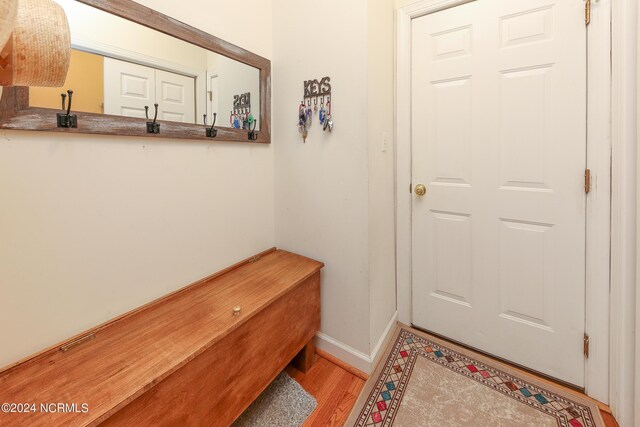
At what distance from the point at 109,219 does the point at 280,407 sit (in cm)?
106

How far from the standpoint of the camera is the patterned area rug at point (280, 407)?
123 cm

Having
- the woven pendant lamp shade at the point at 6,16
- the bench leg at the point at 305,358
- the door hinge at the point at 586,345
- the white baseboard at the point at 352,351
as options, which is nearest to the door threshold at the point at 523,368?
the door hinge at the point at 586,345

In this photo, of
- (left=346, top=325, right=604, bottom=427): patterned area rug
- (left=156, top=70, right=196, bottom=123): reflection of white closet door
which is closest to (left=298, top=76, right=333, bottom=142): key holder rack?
(left=156, top=70, right=196, bottom=123): reflection of white closet door

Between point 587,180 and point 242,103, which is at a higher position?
point 242,103

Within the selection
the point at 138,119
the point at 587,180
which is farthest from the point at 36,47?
the point at 587,180

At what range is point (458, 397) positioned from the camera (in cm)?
134

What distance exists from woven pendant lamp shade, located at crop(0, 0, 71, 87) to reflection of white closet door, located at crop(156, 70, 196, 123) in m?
0.66

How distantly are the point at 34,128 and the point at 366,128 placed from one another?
3.88 ft

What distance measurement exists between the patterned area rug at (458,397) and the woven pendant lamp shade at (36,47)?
4.83ft

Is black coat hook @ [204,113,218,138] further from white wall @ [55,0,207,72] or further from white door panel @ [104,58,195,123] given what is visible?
white wall @ [55,0,207,72]

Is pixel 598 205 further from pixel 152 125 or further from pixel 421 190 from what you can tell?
pixel 152 125

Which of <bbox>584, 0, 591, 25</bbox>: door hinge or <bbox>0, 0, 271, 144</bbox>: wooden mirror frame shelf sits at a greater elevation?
<bbox>584, 0, 591, 25</bbox>: door hinge

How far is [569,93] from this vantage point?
128 cm

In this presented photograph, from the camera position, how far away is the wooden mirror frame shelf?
2.63 feet
